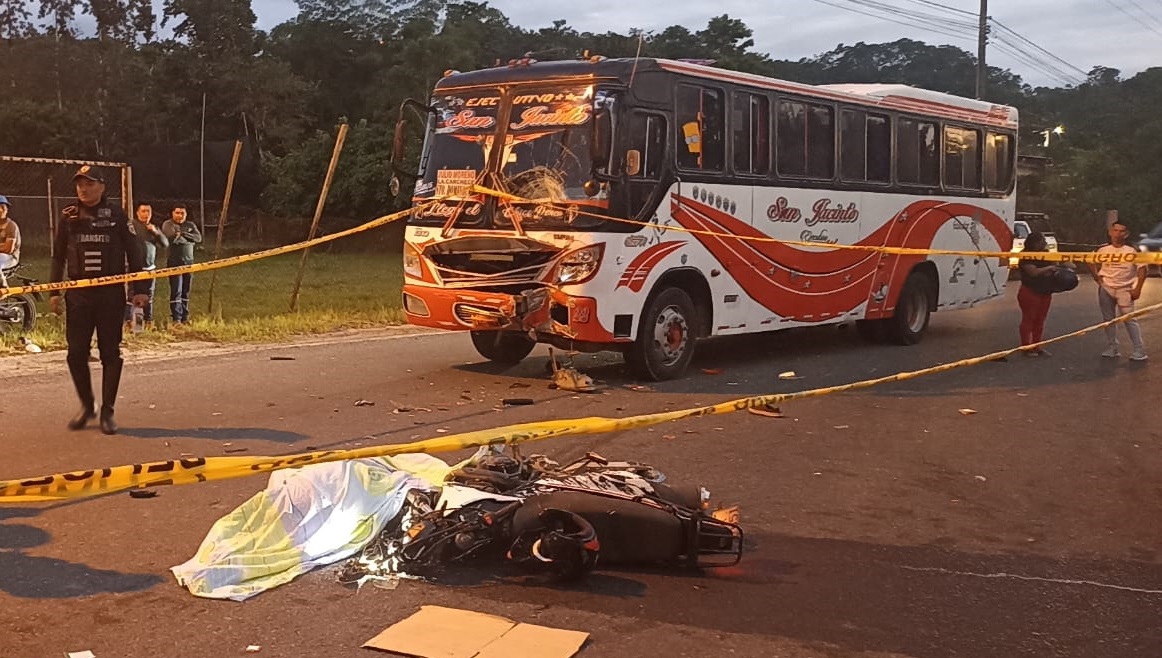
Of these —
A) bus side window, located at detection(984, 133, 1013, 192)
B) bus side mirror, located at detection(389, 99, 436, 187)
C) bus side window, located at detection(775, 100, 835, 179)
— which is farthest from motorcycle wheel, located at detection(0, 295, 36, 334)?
bus side window, located at detection(984, 133, 1013, 192)

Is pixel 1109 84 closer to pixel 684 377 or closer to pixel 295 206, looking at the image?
pixel 295 206

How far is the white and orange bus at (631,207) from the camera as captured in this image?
36.1ft

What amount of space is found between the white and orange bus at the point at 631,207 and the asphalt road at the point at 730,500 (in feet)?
2.30

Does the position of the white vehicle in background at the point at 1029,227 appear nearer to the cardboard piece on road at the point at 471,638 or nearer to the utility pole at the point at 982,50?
the utility pole at the point at 982,50

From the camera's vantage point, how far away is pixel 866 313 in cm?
1503

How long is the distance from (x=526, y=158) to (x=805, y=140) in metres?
3.99

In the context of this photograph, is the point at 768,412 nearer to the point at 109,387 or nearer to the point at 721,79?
the point at 721,79

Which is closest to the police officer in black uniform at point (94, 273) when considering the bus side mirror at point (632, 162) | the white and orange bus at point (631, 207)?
the white and orange bus at point (631, 207)

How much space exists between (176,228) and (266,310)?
313cm

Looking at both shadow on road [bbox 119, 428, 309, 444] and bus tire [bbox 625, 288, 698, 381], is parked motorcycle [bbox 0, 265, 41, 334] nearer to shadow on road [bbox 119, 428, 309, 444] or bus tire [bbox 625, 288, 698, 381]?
shadow on road [bbox 119, 428, 309, 444]

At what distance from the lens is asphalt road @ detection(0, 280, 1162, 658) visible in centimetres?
488

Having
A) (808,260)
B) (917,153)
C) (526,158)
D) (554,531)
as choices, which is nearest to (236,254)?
(917,153)

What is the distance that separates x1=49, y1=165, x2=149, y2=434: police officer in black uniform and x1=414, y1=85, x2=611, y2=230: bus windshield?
3698 mm

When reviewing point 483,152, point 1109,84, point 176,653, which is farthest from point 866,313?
point 1109,84
